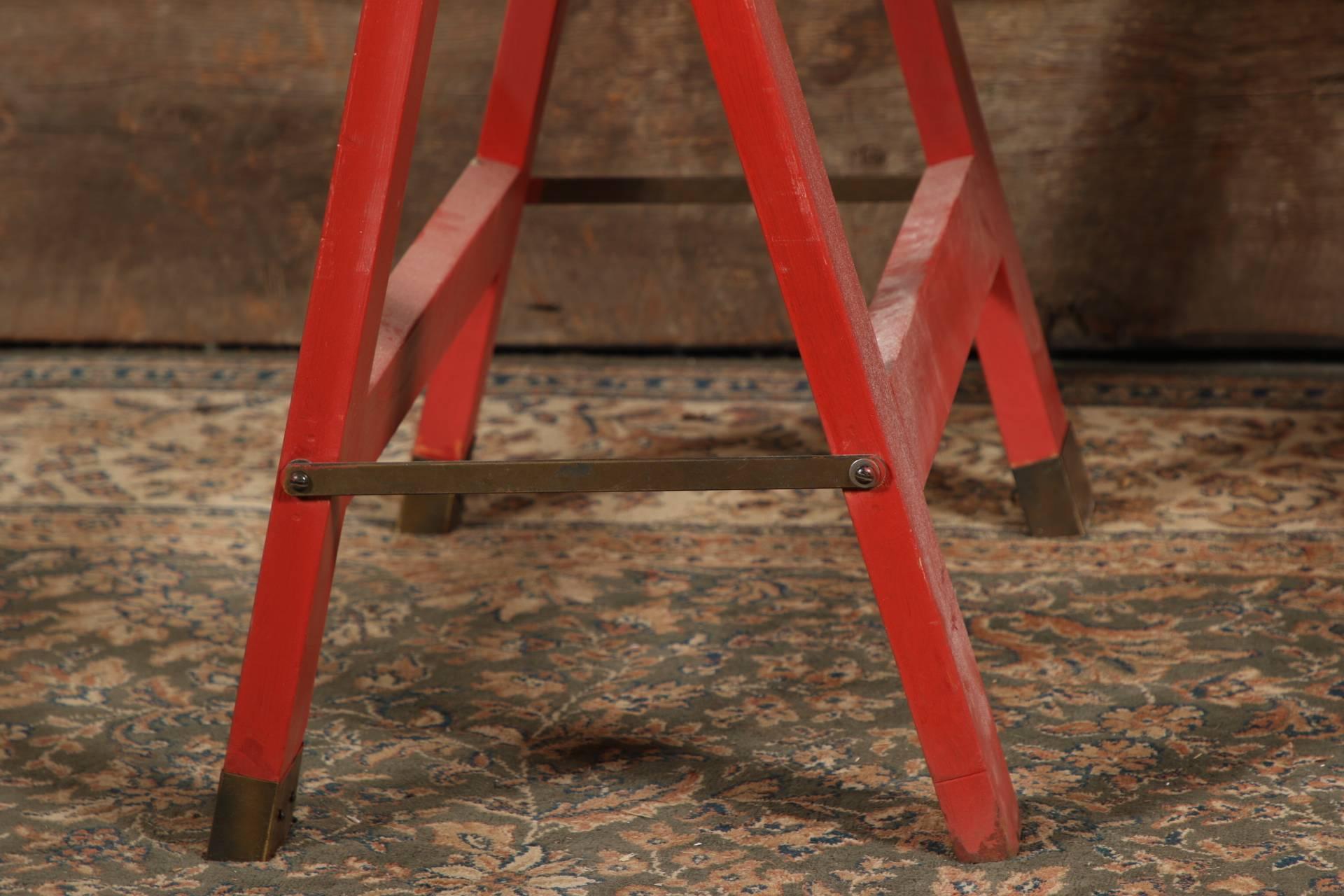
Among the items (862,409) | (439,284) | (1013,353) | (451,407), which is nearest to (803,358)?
(862,409)

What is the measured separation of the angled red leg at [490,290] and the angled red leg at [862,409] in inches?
26.2

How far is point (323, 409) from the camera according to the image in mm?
999

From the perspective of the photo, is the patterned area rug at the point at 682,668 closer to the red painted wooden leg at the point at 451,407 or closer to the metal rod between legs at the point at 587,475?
the red painted wooden leg at the point at 451,407

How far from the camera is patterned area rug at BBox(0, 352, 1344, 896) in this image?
3.30 ft

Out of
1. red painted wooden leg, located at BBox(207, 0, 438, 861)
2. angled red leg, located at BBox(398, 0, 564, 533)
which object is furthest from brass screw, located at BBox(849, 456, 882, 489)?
angled red leg, located at BBox(398, 0, 564, 533)

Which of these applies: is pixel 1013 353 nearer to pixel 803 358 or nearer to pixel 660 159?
pixel 803 358

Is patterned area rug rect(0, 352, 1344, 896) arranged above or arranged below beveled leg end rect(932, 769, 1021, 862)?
above

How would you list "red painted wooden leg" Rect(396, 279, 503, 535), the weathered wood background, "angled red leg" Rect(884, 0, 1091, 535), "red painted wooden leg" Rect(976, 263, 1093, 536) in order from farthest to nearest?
the weathered wood background → "red painted wooden leg" Rect(396, 279, 503, 535) → "red painted wooden leg" Rect(976, 263, 1093, 536) → "angled red leg" Rect(884, 0, 1091, 535)

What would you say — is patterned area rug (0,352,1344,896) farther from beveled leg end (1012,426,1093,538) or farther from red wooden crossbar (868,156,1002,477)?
red wooden crossbar (868,156,1002,477)

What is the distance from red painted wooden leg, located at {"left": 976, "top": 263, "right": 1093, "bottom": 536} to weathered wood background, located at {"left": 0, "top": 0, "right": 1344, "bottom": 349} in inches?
26.2

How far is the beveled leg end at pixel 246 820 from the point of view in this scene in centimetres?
102

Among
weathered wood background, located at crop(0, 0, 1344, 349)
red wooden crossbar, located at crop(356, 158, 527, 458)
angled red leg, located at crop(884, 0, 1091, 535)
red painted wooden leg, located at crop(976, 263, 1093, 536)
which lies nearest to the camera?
red wooden crossbar, located at crop(356, 158, 527, 458)

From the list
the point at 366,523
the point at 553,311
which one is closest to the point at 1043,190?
the point at 553,311

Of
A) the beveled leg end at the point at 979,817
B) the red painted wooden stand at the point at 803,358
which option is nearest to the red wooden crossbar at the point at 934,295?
the red painted wooden stand at the point at 803,358
